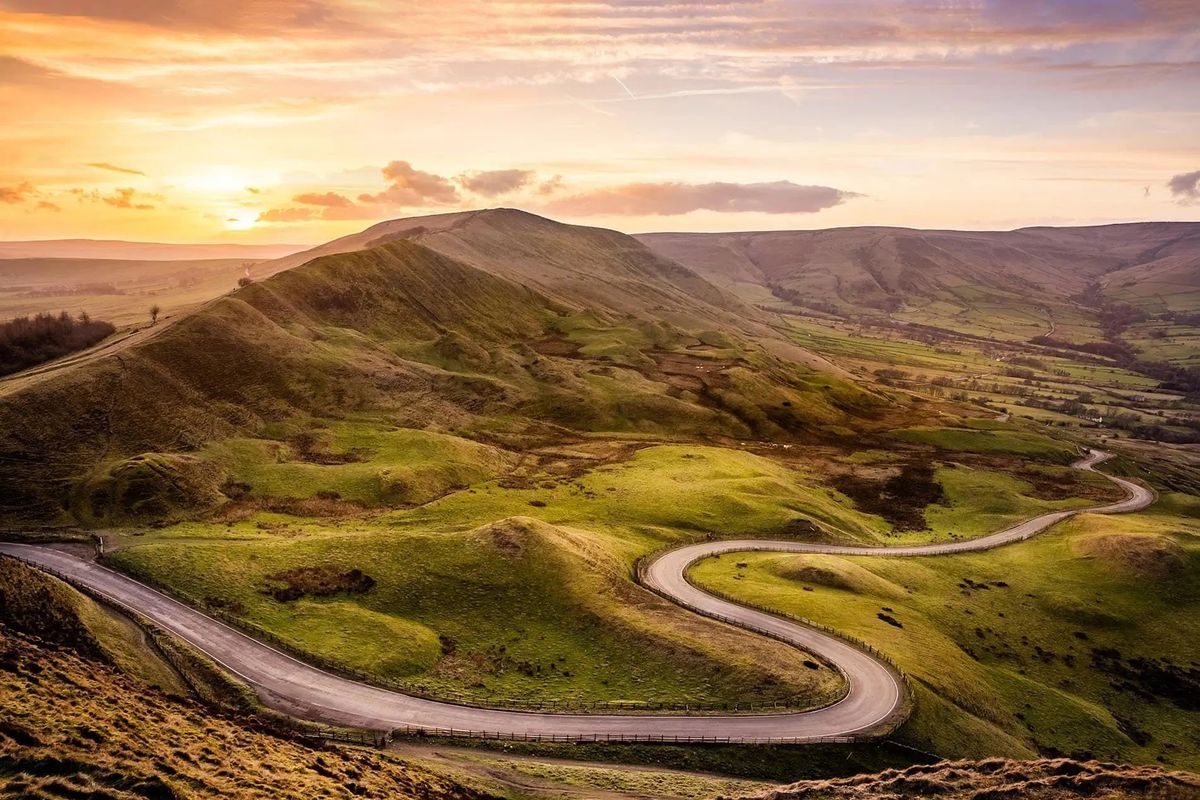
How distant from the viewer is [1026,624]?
89.2 m

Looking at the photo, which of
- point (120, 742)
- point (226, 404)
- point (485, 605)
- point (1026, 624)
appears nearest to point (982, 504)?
point (1026, 624)

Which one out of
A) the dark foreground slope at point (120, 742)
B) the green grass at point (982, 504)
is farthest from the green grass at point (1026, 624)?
the dark foreground slope at point (120, 742)

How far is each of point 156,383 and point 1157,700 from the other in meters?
165

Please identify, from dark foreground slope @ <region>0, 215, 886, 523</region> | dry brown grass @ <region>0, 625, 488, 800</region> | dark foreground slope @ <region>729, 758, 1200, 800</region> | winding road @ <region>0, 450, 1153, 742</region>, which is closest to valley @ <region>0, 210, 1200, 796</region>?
winding road @ <region>0, 450, 1153, 742</region>

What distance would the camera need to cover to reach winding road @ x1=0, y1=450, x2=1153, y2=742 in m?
52.7

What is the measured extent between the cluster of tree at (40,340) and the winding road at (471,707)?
112366 mm

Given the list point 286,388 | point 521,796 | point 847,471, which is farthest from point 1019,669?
point 286,388

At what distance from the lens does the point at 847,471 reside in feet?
539

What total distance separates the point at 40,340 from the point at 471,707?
178 m

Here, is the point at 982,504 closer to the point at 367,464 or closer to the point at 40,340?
the point at 367,464

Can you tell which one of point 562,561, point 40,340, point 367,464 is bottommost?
point 562,561

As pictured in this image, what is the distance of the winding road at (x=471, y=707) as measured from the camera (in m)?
52.7

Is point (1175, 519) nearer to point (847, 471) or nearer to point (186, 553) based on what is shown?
point (847, 471)

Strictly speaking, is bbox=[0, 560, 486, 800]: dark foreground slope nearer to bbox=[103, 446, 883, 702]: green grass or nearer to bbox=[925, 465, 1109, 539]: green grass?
bbox=[103, 446, 883, 702]: green grass
